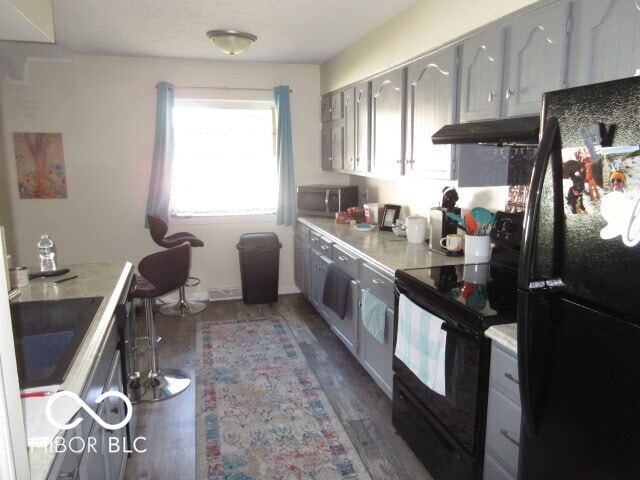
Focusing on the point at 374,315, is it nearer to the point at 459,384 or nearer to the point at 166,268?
the point at 459,384

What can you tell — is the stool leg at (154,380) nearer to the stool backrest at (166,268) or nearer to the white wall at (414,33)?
the stool backrest at (166,268)

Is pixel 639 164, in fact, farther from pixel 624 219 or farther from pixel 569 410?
pixel 569 410

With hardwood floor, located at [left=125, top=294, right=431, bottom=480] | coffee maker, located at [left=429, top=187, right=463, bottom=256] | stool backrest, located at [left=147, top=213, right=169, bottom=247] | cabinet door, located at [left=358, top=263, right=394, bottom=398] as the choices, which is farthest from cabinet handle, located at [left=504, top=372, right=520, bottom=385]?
stool backrest, located at [left=147, top=213, right=169, bottom=247]

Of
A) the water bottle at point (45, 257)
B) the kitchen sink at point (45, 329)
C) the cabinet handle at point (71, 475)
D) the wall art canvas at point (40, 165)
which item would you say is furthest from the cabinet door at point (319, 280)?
the cabinet handle at point (71, 475)

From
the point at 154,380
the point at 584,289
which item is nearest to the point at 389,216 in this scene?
the point at 154,380

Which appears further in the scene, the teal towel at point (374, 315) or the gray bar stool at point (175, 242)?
the gray bar stool at point (175, 242)

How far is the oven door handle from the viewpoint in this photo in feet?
5.81

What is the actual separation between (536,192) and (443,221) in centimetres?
172

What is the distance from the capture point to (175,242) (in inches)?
172

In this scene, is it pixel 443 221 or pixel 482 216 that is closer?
pixel 482 216

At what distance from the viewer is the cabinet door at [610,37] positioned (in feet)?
4.83

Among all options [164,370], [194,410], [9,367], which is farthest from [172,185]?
[9,367]

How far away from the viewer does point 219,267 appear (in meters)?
4.98

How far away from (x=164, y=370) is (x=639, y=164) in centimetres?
316
